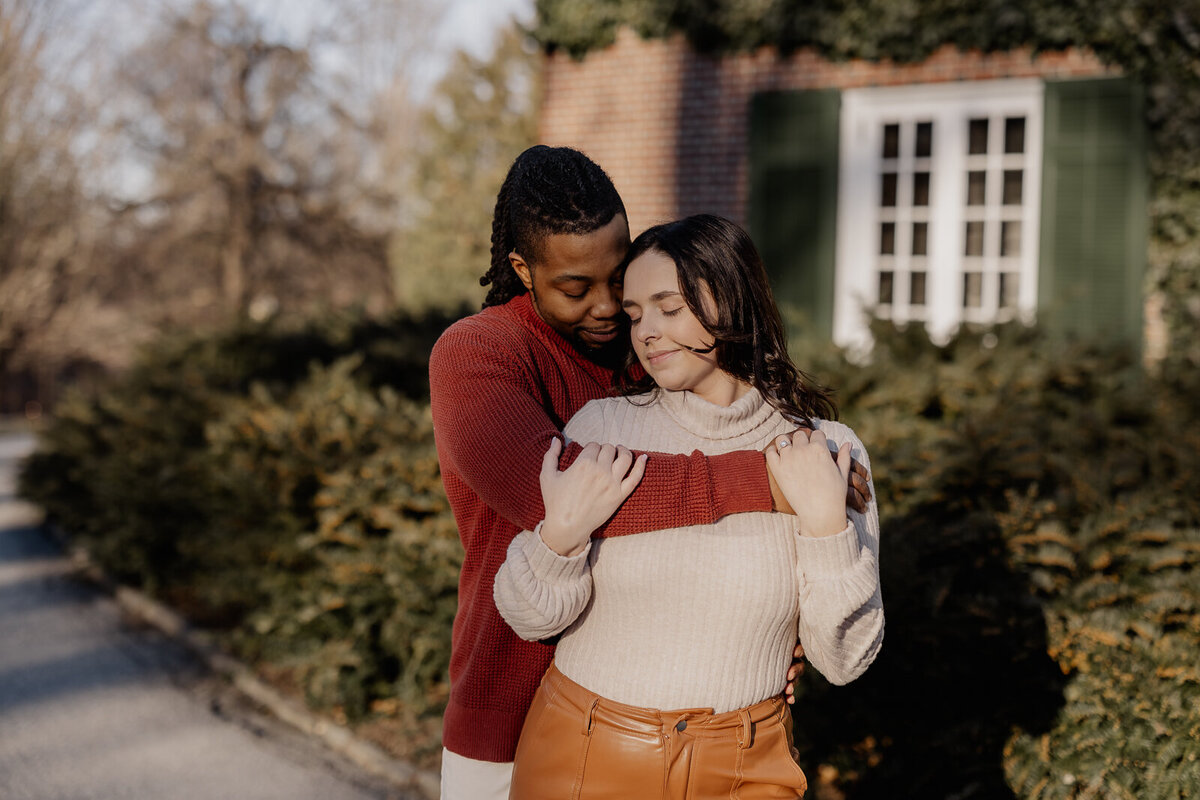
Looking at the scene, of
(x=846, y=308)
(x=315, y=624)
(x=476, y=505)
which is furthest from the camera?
(x=846, y=308)

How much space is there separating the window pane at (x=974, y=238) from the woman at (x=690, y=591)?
23.8ft

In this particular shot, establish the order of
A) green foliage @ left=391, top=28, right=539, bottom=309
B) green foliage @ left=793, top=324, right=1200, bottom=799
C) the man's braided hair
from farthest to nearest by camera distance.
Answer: green foliage @ left=391, top=28, right=539, bottom=309
green foliage @ left=793, top=324, right=1200, bottom=799
the man's braided hair

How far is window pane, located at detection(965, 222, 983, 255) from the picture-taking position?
8.39 m

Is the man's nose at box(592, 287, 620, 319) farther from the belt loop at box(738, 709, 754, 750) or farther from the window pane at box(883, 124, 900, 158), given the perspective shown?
the window pane at box(883, 124, 900, 158)

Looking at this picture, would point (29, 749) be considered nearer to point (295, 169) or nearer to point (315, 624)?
point (315, 624)

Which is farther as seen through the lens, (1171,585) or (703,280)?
(1171,585)

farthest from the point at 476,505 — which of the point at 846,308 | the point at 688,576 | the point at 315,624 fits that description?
the point at 846,308

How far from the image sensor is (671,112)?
356 inches

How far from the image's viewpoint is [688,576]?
1.66 metres

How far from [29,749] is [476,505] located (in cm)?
362

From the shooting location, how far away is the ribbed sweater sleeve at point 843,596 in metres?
1.61

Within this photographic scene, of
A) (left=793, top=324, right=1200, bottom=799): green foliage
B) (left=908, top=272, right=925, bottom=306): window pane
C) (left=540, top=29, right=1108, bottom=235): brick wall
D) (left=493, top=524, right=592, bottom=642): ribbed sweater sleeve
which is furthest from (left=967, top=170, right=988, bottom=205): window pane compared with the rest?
(left=493, top=524, right=592, bottom=642): ribbed sweater sleeve

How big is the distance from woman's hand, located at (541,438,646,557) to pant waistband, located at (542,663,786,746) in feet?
0.90

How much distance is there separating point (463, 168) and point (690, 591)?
651 inches
